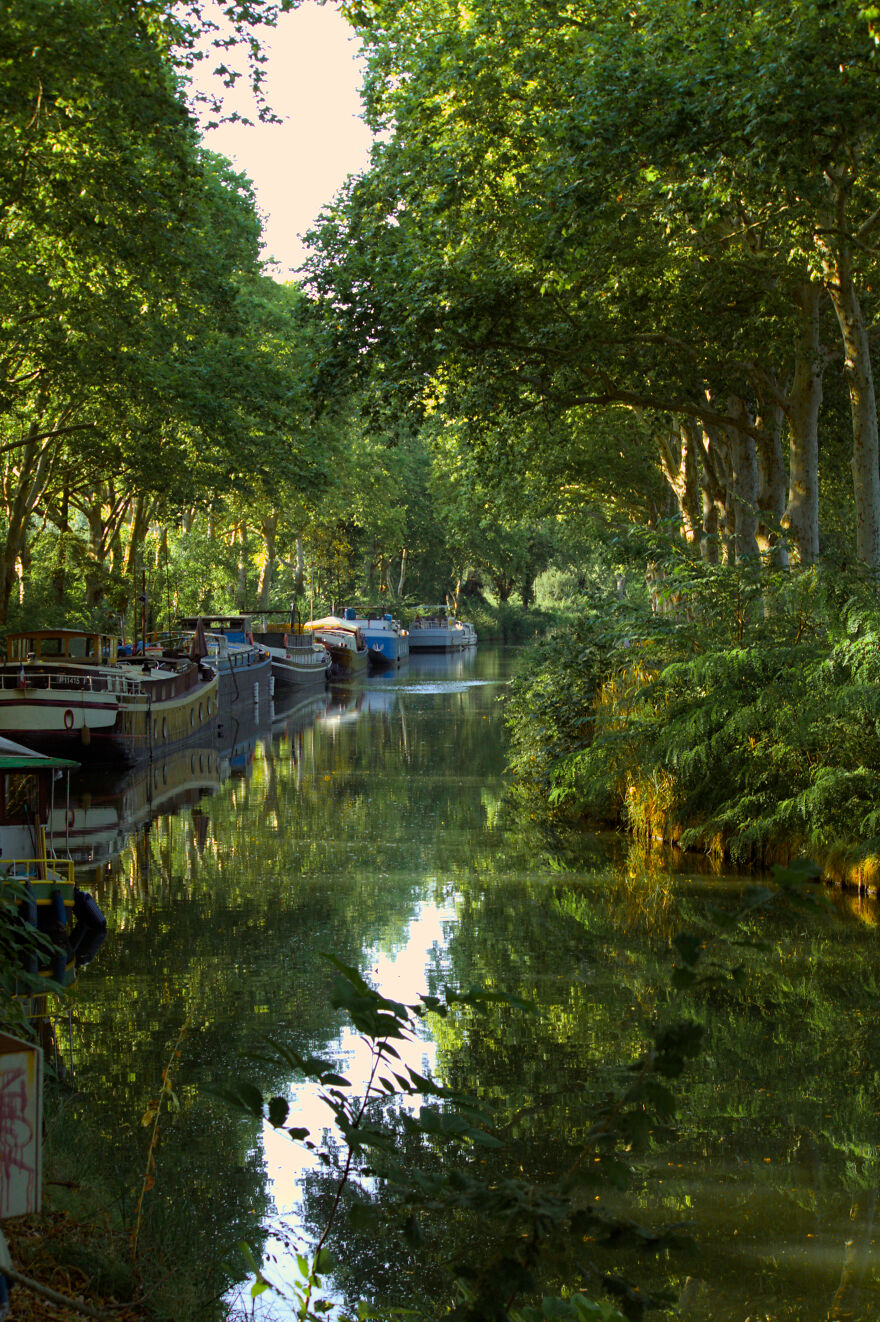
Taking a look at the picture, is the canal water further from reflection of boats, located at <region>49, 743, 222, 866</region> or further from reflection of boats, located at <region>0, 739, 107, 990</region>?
reflection of boats, located at <region>0, 739, 107, 990</region>

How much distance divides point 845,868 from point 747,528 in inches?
448

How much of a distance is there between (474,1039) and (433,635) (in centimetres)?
7299

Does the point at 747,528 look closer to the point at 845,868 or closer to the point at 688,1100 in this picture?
the point at 845,868

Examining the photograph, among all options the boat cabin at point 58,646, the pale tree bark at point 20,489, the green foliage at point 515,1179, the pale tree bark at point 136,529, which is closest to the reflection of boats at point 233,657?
the pale tree bark at point 136,529

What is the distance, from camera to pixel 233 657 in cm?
3997

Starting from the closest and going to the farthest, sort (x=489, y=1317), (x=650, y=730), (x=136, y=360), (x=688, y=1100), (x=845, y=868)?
(x=489, y=1317) → (x=688, y=1100) → (x=845, y=868) → (x=650, y=730) → (x=136, y=360)

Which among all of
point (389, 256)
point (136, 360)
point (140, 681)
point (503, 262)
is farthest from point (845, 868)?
point (140, 681)

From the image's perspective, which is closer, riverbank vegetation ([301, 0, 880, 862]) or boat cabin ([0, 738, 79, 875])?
boat cabin ([0, 738, 79, 875])

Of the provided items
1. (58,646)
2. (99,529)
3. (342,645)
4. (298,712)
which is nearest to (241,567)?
(342,645)

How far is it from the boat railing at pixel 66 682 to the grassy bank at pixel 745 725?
10703 mm

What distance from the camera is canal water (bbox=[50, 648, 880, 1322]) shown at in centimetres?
582

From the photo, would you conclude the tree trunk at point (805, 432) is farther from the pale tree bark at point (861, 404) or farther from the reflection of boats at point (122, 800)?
the reflection of boats at point (122, 800)

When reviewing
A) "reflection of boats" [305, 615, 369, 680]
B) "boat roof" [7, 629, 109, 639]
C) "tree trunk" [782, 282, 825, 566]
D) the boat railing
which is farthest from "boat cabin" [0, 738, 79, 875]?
"reflection of boats" [305, 615, 369, 680]

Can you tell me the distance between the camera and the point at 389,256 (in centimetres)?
1938
